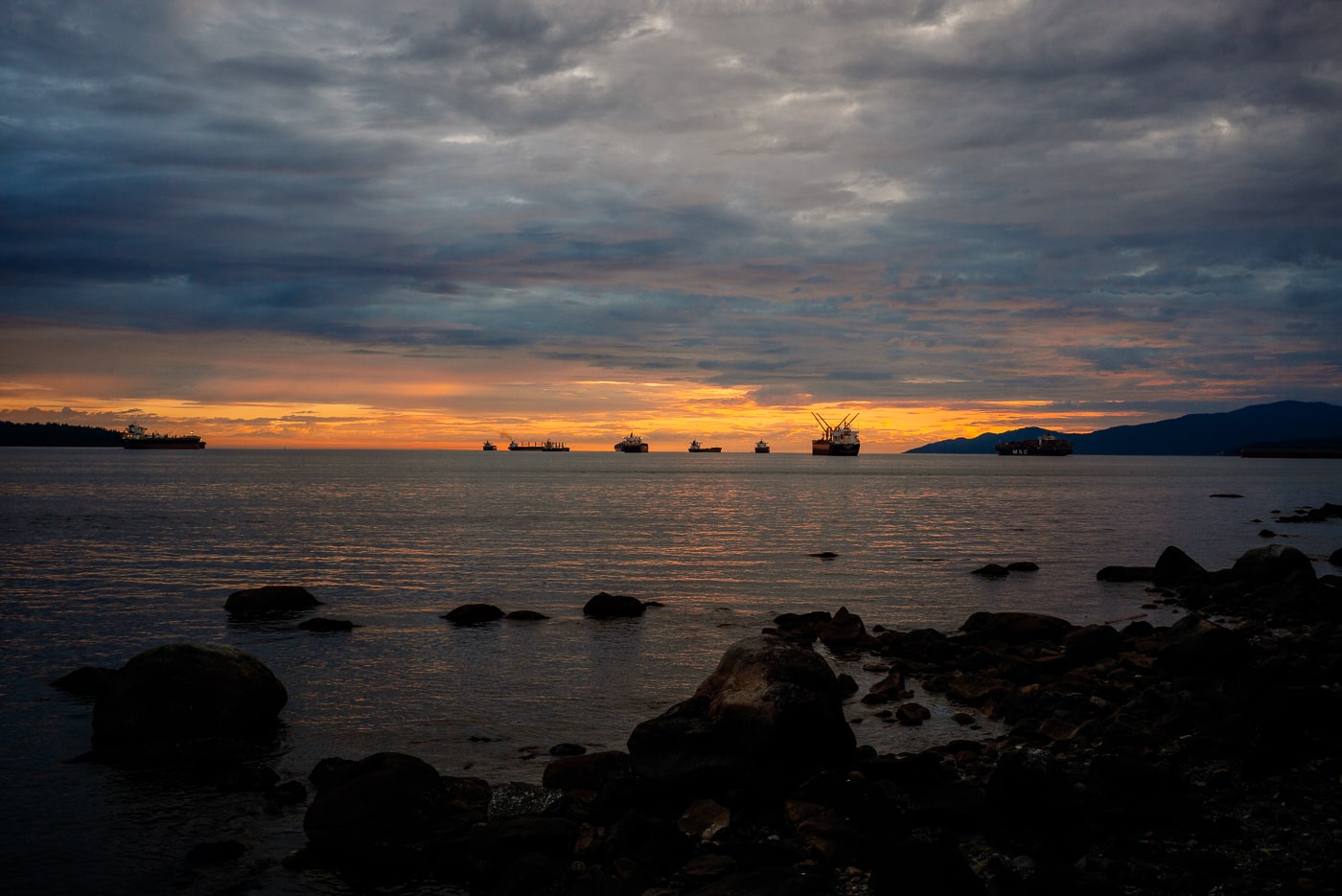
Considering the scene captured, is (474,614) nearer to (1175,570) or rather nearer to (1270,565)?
(1175,570)

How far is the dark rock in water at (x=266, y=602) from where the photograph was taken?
94.7ft

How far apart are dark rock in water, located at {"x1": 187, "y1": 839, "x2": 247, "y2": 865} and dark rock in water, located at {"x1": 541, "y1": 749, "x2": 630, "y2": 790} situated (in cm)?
395

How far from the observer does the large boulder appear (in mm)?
12656

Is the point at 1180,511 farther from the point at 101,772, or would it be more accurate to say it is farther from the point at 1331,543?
the point at 101,772

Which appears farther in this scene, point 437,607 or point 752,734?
point 437,607

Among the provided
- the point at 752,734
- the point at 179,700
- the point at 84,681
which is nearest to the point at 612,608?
the point at 84,681

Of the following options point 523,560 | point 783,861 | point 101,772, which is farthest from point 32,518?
point 783,861

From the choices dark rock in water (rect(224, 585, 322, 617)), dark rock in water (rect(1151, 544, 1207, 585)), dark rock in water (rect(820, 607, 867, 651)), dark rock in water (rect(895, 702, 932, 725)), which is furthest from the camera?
dark rock in water (rect(1151, 544, 1207, 585))

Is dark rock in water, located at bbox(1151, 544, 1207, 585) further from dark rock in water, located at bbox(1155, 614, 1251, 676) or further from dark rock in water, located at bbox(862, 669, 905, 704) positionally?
dark rock in water, located at bbox(862, 669, 905, 704)

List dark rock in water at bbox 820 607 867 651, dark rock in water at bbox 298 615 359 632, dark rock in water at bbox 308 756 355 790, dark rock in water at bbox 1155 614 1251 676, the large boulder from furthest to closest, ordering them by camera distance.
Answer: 1. dark rock in water at bbox 298 615 359 632
2. dark rock in water at bbox 820 607 867 651
3. dark rock in water at bbox 1155 614 1251 676
4. dark rock in water at bbox 308 756 355 790
5. the large boulder

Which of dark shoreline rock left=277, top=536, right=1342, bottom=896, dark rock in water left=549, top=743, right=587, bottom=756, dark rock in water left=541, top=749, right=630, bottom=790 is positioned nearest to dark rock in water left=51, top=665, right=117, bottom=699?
dark rock in water left=549, top=743, right=587, bottom=756

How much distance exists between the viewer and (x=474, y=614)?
27719mm

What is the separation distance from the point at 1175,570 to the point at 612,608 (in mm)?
22826

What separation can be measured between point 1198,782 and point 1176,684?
5.72 meters
